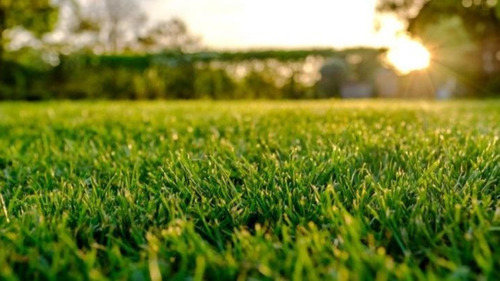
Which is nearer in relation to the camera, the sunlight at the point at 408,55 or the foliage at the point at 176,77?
the foliage at the point at 176,77

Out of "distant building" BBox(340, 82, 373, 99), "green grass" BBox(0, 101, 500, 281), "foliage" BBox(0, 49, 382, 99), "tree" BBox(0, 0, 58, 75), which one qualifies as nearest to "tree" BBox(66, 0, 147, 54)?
"foliage" BBox(0, 49, 382, 99)

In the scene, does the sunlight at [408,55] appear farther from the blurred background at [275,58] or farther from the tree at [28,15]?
the tree at [28,15]

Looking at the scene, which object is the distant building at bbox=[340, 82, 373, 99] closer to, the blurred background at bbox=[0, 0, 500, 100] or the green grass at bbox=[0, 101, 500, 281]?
the blurred background at bbox=[0, 0, 500, 100]

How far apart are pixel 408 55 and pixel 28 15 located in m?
10.7

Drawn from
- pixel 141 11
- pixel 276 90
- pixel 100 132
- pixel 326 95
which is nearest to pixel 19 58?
pixel 276 90

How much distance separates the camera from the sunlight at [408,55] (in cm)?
1530

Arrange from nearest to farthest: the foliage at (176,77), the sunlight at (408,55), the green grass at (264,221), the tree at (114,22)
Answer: the green grass at (264,221)
the foliage at (176,77)
the sunlight at (408,55)
the tree at (114,22)

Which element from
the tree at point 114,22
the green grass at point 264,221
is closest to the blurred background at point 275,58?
the green grass at point 264,221

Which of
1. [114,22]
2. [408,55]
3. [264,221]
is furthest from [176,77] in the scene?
[114,22]

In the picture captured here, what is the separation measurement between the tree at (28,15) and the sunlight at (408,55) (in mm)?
9530

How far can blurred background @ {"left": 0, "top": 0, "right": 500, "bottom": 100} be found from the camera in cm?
1161

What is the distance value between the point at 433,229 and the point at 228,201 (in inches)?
17.8

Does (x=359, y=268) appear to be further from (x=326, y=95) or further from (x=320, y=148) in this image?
Answer: (x=326, y=95)

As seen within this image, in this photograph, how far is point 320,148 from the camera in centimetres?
189
